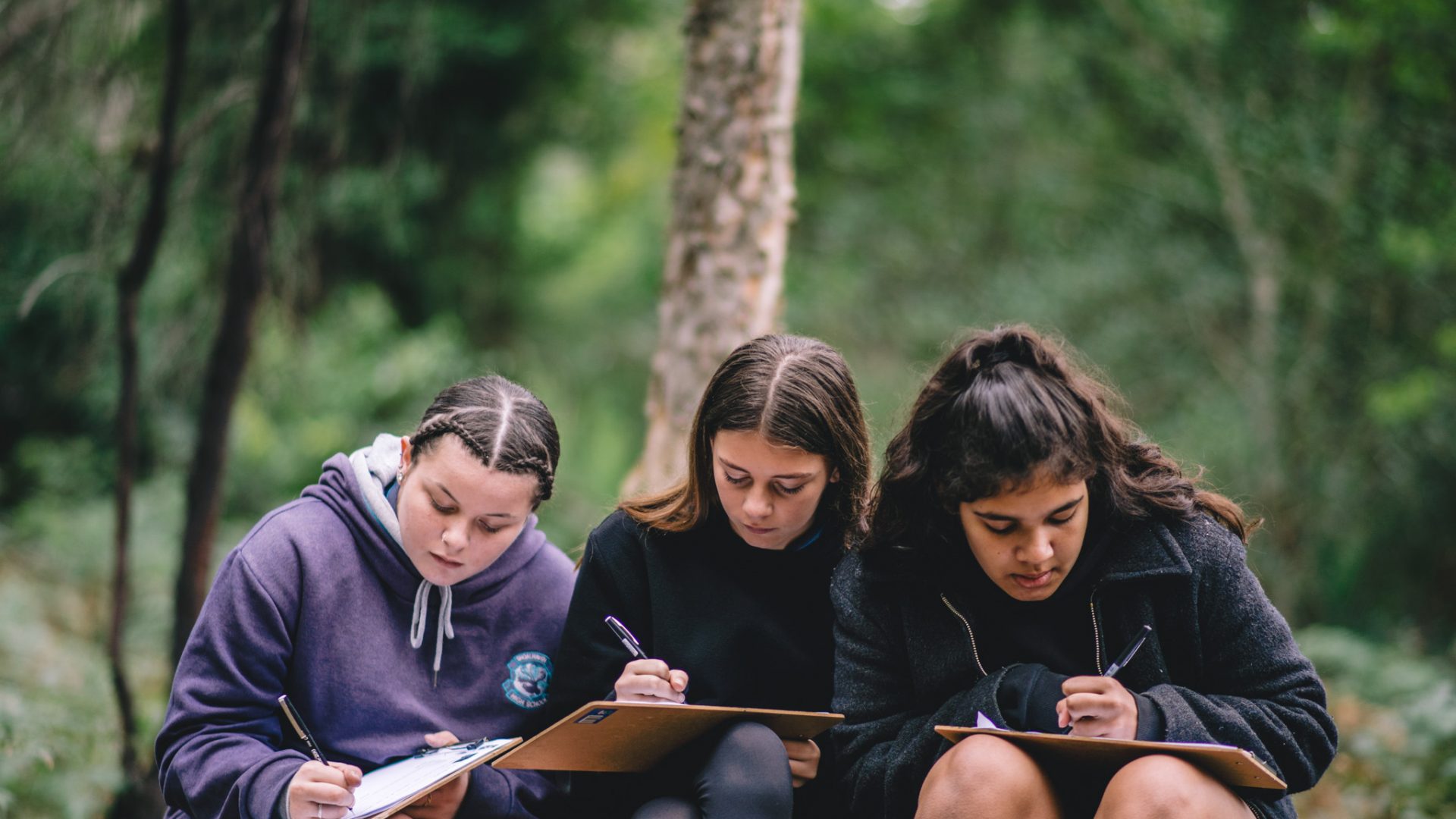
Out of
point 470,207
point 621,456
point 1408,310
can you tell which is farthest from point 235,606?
A: point 621,456

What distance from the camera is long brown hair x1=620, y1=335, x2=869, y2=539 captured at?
2234 millimetres

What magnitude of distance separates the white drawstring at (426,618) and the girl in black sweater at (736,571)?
0.82 ft

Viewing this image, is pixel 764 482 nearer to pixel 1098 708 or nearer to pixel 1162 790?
pixel 1098 708

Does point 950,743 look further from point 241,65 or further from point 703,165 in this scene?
Answer: point 241,65

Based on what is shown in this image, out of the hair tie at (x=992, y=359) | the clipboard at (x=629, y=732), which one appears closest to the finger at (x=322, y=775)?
the clipboard at (x=629, y=732)

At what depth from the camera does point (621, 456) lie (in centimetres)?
941

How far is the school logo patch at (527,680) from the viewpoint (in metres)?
2.42

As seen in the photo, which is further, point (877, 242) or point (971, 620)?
point (877, 242)

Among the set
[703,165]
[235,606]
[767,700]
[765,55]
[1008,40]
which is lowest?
[767,700]

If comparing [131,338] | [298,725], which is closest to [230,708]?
[298,725]

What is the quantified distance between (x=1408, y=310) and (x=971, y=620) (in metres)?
5.50

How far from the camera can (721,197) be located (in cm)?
328

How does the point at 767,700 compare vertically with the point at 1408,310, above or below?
below

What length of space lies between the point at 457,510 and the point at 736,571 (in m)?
0.63
